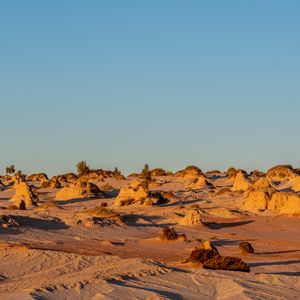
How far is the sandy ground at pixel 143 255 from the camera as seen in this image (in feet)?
43.8

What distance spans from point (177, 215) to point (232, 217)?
297 centimetres

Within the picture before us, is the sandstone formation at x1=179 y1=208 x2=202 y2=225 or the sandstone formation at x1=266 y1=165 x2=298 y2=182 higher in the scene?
the sandstone formation at x1=266 y1=165 x2=298 y2=182

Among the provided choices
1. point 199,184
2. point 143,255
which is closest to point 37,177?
point 199,184

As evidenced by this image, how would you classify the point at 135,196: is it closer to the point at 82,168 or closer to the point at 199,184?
the point at 199,184

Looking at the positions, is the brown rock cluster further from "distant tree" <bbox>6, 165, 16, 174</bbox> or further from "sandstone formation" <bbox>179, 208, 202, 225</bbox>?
"distant tree" <bbox>6, 165, 16, 174</bbox>

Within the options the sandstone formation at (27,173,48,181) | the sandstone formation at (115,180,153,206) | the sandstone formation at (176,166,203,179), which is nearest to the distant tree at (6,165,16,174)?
the sandstone formation at (27,173,48,181)

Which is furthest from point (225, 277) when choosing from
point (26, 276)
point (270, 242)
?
point (270, 242)

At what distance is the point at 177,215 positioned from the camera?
32.8 m

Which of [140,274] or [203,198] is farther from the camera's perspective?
[203,198]

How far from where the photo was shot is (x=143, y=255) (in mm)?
21703

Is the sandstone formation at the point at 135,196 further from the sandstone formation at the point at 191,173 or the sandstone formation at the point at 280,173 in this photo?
the sandstone formation at the point at 191,173

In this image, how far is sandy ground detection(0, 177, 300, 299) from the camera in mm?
13359

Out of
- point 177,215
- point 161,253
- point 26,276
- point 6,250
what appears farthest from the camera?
point 177,215

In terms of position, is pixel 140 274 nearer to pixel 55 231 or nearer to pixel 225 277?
pixel 225 277
